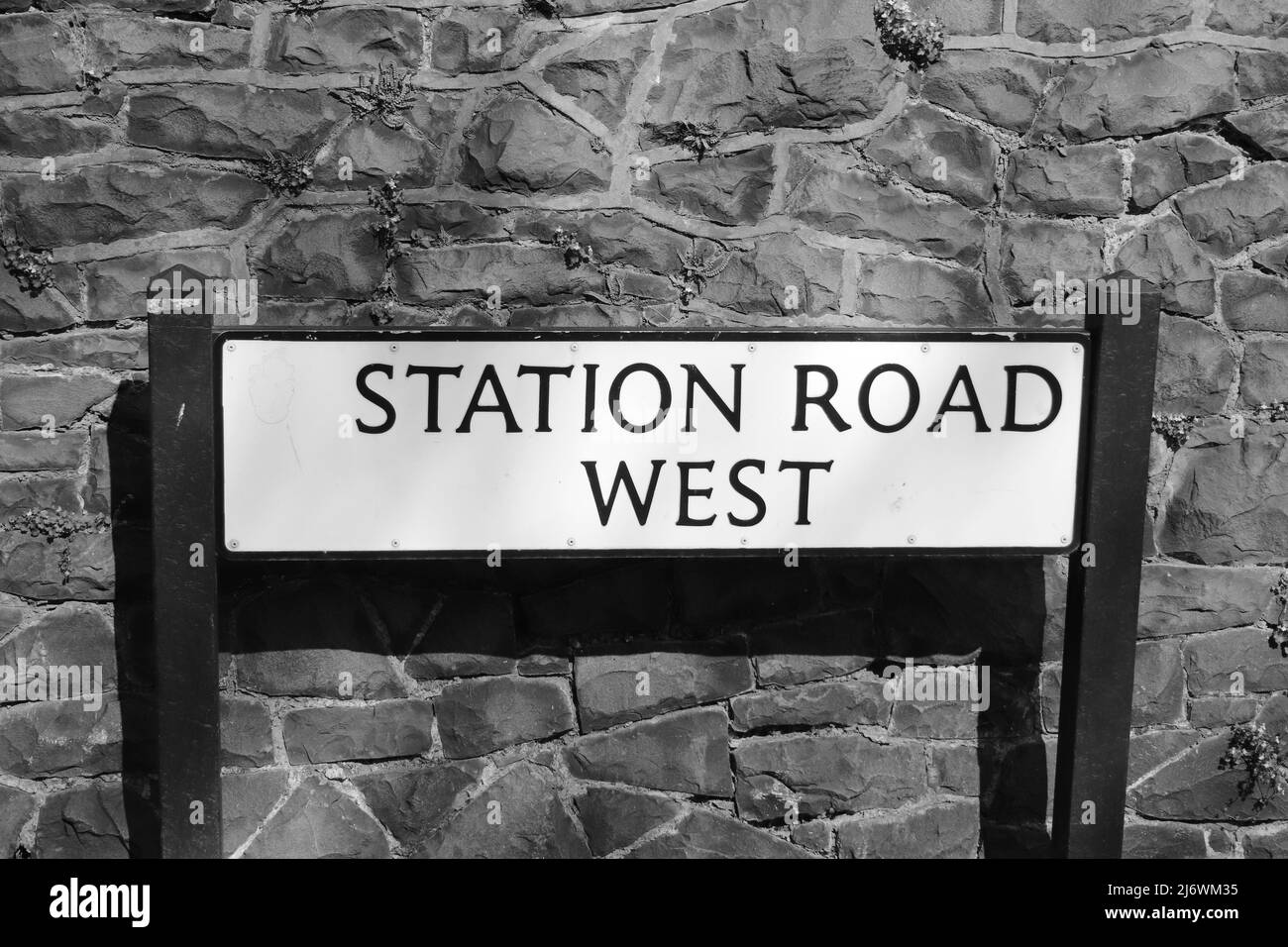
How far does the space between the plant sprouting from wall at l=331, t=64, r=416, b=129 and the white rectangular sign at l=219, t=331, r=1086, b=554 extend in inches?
26.6

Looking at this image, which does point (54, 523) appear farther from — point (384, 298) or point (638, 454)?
point (638, 454)

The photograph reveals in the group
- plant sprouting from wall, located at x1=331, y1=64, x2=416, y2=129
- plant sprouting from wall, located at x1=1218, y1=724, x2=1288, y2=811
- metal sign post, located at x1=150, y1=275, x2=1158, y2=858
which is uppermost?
plant sprouting from wall, located at x1=331, y1=64, x2=416, y2=129

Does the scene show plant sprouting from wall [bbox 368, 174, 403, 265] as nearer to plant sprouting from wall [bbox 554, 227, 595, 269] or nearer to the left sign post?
plant sprouting from wall [bbox 554, 227, 595, 269]

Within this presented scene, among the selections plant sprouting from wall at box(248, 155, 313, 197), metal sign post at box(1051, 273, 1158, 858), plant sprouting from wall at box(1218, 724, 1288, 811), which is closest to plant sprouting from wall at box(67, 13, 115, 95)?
plant sprouting from wall at box(248, 155, 313, 197)

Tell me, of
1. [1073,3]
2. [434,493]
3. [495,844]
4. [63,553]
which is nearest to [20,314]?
[63,553]

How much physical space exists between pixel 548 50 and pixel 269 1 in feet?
2.11

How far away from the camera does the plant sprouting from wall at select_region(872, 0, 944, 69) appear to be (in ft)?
8.87

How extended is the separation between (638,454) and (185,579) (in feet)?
3.12

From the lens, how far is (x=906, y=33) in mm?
2707

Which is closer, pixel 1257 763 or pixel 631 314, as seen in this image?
pixel 631 314

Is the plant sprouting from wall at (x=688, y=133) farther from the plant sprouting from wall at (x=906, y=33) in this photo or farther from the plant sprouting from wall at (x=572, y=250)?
the plant sprouting from wall at (x=906, y=33)

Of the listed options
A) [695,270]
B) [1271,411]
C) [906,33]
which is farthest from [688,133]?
[1271,411]

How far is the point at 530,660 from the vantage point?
280 cm

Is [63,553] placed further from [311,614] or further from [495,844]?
[495,844]
